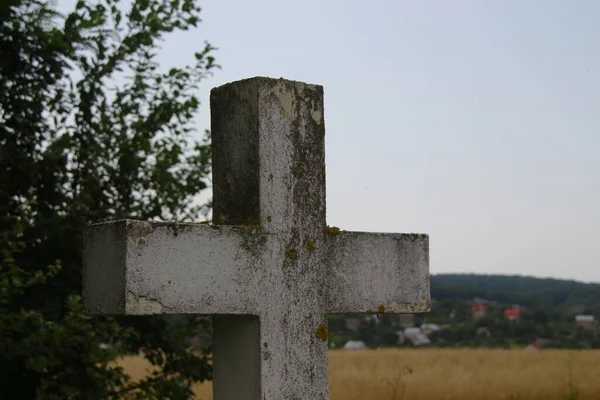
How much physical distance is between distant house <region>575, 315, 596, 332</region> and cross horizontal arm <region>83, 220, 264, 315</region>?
19.9m

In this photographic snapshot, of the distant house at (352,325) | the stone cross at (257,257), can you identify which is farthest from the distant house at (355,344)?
the stone cross at (257,257)

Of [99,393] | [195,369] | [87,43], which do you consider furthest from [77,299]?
[87,43]

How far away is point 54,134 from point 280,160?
4.02m

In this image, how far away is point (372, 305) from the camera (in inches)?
153

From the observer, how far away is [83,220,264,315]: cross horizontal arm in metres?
3.16

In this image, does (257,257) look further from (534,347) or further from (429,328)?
(429,328)

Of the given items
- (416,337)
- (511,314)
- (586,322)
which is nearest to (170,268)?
(416,337)

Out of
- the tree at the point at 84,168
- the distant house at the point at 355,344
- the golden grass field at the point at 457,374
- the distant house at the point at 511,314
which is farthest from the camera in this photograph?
the distant house at the point at 511,314

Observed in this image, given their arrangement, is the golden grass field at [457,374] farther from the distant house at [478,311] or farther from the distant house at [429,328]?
the distant house at [478,311]

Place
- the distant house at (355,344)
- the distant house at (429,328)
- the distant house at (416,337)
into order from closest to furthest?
the distant house at (355,344)
the distant house at (416,337)
the distant house at (429,328)

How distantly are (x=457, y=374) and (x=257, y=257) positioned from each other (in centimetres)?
998

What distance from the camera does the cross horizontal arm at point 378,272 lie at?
3.74 metres

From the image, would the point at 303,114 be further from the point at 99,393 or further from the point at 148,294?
the point at 99,393

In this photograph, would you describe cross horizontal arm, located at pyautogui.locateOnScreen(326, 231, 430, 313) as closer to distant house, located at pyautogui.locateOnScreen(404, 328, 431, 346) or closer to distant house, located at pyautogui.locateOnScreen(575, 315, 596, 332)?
distant house, located at pyautogui.locateOnScreen(404, 328, 431, 346)
